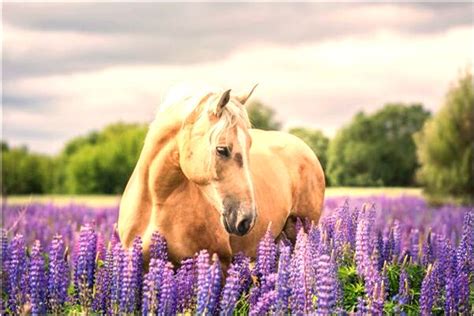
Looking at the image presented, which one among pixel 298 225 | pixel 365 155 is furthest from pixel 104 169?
pixel 298 225

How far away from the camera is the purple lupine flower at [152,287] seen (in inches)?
169

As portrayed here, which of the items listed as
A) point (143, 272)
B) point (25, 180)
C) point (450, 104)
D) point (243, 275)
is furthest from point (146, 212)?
point (25, 180)

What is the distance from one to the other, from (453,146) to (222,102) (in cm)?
1970

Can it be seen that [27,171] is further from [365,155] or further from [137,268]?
[137,268]

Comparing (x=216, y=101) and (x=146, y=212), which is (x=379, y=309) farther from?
(x=146, y=212)

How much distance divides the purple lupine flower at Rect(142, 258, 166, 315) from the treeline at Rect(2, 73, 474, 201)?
6.10 ft

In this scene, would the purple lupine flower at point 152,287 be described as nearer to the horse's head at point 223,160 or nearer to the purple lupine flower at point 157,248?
the horse's head at point 223,160

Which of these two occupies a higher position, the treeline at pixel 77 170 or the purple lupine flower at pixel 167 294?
the purple lupine flower at pixel 167 294

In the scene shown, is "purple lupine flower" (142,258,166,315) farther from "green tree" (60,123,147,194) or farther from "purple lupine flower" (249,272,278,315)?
"green tree" (60,123,147,194)

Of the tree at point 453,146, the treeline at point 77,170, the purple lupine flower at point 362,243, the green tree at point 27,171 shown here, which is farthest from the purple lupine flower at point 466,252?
the green tree at point 27,171

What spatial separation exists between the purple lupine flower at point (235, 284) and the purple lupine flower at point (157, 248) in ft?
1.58

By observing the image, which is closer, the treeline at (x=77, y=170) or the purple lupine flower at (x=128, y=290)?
the purple lupine flower at (x=128, y=290)

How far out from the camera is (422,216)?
15.0 m

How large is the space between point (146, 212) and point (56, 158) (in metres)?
53.0
